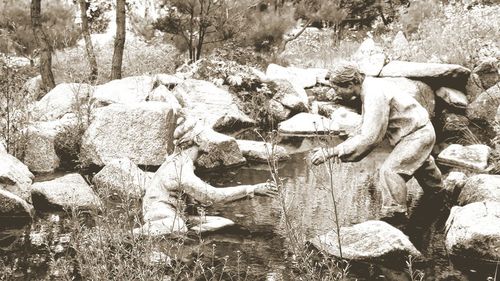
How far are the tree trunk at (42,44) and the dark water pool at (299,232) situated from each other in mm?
4806

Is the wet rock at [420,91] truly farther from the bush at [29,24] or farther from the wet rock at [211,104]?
the bush at [29,24]

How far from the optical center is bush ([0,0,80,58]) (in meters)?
14.5

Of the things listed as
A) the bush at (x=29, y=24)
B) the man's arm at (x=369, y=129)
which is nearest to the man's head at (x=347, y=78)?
the man's arm at (x=369, y=129)

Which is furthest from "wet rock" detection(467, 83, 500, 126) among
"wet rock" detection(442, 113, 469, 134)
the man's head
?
the man's head

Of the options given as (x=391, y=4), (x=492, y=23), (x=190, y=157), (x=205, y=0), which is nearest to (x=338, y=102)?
(x=205, y=0)

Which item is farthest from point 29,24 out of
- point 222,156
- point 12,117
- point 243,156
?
point 222,156

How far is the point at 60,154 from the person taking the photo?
8.34 meters

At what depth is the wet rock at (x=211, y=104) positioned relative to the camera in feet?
33.7

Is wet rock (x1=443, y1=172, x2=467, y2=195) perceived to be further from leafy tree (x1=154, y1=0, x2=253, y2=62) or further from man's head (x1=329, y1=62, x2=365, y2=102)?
leafy tree (x1=154, y1=0, x2=253, y2=62)

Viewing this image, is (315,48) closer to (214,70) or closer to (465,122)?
(214,70)

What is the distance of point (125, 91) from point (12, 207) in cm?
464

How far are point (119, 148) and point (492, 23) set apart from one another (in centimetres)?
955

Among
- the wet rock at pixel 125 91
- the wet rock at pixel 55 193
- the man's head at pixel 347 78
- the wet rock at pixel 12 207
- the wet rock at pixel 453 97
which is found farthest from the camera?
the wet rock at pixel 453 97

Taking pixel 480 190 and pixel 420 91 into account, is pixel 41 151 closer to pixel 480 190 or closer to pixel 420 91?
pixel 480 190
